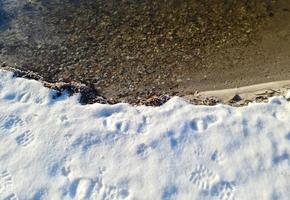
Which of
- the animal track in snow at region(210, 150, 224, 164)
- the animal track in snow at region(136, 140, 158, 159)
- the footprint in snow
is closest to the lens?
the animal track in snow at region(210, 150, 224, 164)

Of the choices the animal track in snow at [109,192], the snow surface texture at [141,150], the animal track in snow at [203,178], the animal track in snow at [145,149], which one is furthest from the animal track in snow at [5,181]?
the animal track in snow at [203,178]

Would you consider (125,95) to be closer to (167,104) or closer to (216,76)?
(167,104)

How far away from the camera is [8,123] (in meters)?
5.11

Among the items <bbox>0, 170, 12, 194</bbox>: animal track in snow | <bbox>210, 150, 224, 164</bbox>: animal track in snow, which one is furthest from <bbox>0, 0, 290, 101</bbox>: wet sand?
<bbox>0, 170, 12, 194</bbox>: animal track in snow

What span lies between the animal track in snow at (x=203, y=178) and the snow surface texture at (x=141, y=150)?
11 mm

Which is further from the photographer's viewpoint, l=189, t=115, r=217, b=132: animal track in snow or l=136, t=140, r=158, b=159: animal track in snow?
l=189, t=115, r=217, b=132: animal track in snow

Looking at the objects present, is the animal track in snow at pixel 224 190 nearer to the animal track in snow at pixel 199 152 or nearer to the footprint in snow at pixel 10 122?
the animal track in snow at pixel 199 152

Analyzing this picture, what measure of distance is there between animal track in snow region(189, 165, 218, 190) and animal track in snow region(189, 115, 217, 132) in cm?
54

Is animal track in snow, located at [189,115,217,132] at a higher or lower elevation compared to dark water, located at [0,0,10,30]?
lower

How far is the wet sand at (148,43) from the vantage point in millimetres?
5910

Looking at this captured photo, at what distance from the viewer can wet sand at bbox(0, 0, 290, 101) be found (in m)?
5.91

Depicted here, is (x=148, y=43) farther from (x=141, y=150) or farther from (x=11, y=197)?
(x=11, y=197)

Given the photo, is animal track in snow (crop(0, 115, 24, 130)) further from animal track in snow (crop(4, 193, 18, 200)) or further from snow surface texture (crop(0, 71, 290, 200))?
animal track in snow (crop(4, 193, 18, 200))

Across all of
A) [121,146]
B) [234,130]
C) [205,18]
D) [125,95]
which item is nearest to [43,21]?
[125,95]
